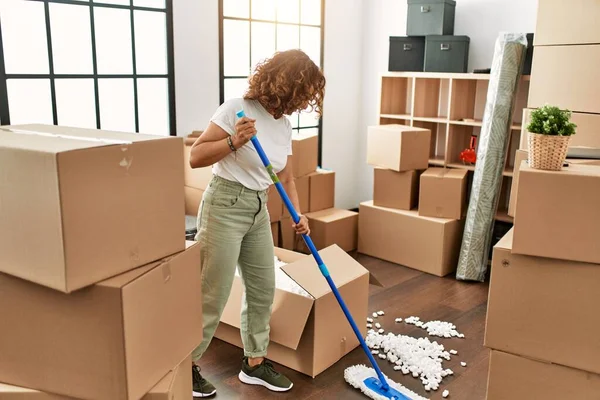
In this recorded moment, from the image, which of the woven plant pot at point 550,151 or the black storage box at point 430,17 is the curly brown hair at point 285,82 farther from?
the black storage box at point 430,17

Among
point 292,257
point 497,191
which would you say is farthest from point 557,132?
point 497,191

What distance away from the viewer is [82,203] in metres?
1.29

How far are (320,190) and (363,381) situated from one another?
199 centimetres

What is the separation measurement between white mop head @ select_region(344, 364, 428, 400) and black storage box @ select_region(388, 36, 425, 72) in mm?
2596

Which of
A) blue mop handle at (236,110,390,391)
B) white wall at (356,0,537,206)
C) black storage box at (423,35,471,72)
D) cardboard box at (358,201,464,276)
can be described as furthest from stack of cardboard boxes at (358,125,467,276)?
blue mop handle at (236,110,390,391)

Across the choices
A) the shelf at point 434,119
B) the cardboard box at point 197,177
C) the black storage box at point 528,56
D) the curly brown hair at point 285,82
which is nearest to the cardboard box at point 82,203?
the curly brown hair at point 285,82

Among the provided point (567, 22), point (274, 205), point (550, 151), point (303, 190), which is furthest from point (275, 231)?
point (550, 151)

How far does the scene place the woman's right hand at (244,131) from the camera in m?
1.96

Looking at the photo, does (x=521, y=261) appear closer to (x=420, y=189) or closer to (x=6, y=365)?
(x=6, y=365)

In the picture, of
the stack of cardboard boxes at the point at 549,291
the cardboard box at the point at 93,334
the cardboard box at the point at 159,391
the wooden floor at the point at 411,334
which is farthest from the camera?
the wooden floor at the point at 411,334

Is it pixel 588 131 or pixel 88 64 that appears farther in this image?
pixel 88 64

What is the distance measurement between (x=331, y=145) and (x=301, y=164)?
1102 millimetres

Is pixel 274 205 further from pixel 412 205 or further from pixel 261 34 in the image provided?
pixel 261 34

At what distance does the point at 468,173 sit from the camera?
4266 millimetres
